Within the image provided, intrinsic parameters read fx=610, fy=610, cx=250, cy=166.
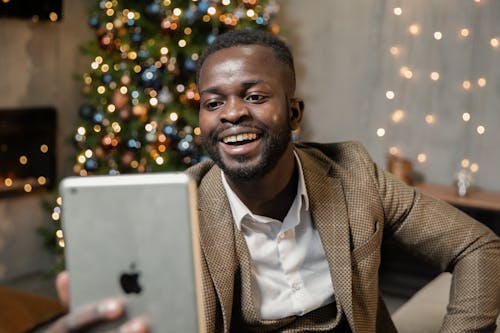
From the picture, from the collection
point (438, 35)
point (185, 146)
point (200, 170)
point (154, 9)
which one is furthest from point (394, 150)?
point (200, 170)

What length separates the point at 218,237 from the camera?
54.0 inches

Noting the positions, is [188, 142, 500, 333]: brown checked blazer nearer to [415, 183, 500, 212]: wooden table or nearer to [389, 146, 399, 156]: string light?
[415, 183, 500, 212]: wooden table

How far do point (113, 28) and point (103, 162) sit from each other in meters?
0.81

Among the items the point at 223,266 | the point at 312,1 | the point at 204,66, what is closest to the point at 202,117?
the point at 204,66

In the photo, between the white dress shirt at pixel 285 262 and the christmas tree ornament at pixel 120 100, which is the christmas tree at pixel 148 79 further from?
the white dress shirt at pixel 285 262

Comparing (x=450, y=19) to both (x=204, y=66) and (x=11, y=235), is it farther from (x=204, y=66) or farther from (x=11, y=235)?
(x=11, y=235)

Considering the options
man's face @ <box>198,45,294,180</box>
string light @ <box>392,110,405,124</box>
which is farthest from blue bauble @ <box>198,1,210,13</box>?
man's face @ <box>198,45,294,180</box>

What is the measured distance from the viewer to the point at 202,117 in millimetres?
1355

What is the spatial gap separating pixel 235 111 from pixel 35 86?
9.67ft

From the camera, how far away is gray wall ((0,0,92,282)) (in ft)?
12.3

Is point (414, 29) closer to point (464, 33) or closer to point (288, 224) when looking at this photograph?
point (464, 33)

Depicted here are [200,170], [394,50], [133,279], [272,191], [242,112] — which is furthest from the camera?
[394,50]

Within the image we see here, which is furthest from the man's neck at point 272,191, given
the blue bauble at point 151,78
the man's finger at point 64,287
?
the blue bauble at point 151,78

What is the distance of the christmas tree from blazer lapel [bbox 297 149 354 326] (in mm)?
2013
